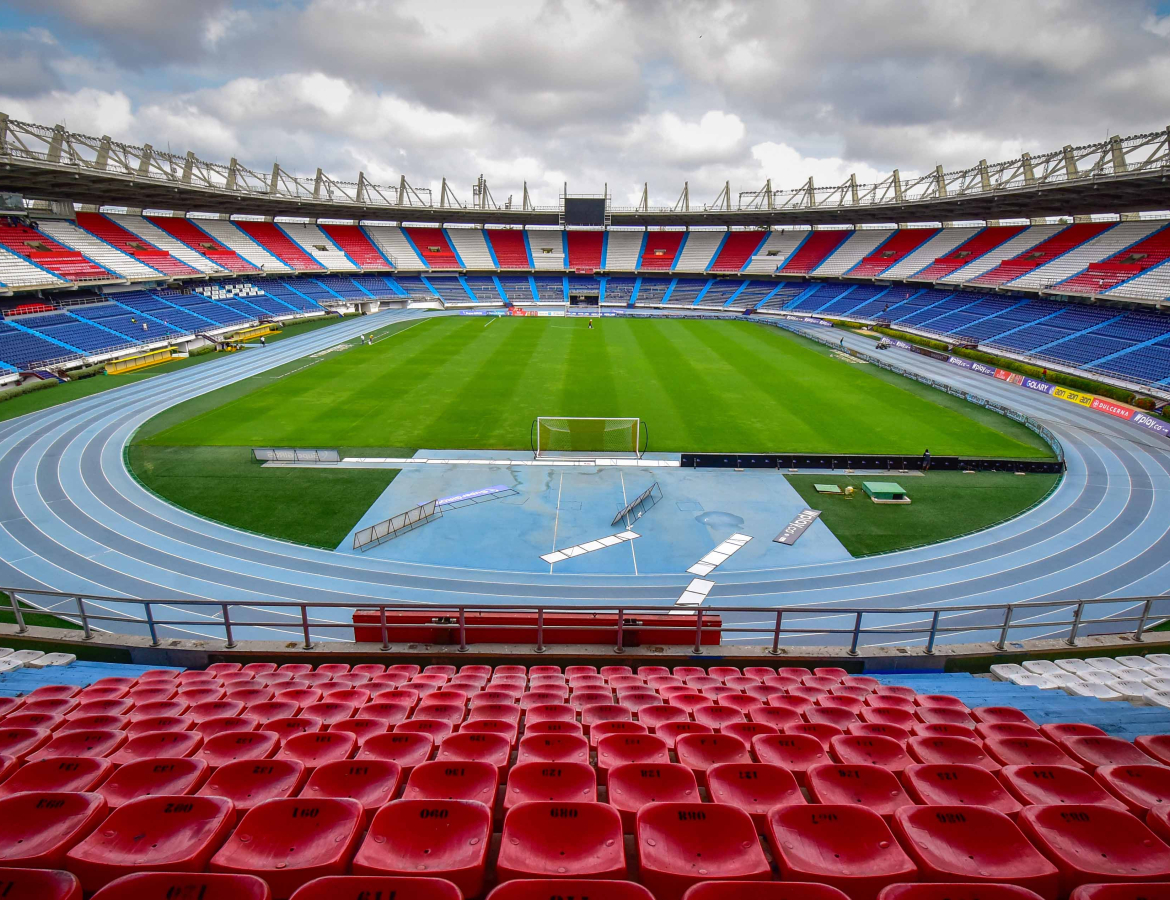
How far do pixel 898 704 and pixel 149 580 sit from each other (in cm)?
1819

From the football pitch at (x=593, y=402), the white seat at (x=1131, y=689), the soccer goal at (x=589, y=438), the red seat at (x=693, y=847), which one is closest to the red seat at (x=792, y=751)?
the red seat at (x=693, y=847)

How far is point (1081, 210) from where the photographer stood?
5084cm

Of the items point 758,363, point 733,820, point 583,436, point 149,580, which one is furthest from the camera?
point 758,363

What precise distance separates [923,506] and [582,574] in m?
13.3

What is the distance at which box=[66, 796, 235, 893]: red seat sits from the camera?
10.7 feet

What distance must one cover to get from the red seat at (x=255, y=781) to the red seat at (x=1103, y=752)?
6.57 meters

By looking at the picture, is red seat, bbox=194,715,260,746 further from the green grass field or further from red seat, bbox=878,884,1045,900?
the green grass field

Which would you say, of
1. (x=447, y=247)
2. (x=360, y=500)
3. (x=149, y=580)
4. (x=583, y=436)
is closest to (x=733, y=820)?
(x=149, y=580)

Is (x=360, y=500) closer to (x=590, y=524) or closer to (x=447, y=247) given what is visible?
(x=590, y=524)

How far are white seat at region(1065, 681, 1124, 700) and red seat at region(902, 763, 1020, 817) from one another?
523 cm

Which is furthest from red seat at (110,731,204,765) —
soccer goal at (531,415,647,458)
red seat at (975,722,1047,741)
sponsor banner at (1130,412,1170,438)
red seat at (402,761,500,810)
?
sponsor banner at (1130,412,1170,438)

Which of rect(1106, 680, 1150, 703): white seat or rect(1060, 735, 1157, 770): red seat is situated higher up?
rect(1060, 735, 1157, 770): red seat

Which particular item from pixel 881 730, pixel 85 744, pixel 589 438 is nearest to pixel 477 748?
pixel 85 744

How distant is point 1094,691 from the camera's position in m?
8.20
